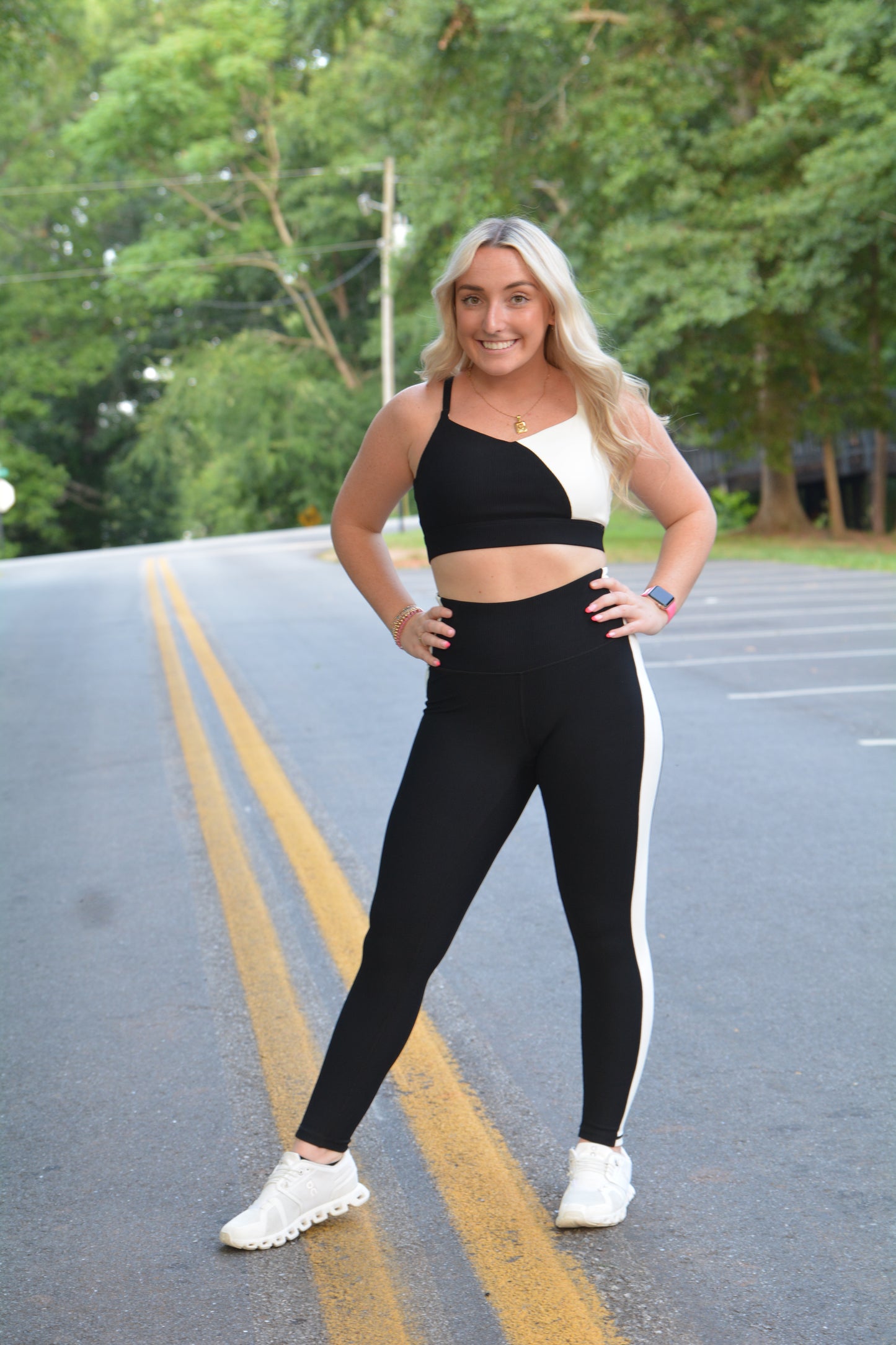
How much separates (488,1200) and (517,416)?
161 cm

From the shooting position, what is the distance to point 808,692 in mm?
9664

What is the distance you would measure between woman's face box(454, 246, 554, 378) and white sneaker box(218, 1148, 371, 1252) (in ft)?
5.32

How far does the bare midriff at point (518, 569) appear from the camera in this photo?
2.80 metres

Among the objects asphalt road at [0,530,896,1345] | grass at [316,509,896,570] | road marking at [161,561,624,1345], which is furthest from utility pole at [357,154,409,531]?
road marking at [161,561,624,1345]

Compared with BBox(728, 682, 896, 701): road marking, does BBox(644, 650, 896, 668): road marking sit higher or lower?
lower

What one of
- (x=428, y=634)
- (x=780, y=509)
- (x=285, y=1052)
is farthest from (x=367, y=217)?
(x=428, y=634)

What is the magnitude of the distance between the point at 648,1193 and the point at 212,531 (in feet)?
190

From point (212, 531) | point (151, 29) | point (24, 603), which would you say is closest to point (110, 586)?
point (24, 603)

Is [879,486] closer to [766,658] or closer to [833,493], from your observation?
[833,493]

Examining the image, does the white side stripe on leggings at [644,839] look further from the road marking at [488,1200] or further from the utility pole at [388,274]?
the utility pole at [388,274]

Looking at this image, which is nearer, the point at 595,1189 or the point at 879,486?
the point at 595,1189

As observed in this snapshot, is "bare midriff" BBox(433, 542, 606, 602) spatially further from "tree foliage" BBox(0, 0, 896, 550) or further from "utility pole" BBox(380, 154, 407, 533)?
"utility pole" BBox(380, 154, 407, 533)

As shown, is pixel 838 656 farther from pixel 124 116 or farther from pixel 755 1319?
pixel 124 116

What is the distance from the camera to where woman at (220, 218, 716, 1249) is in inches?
110
